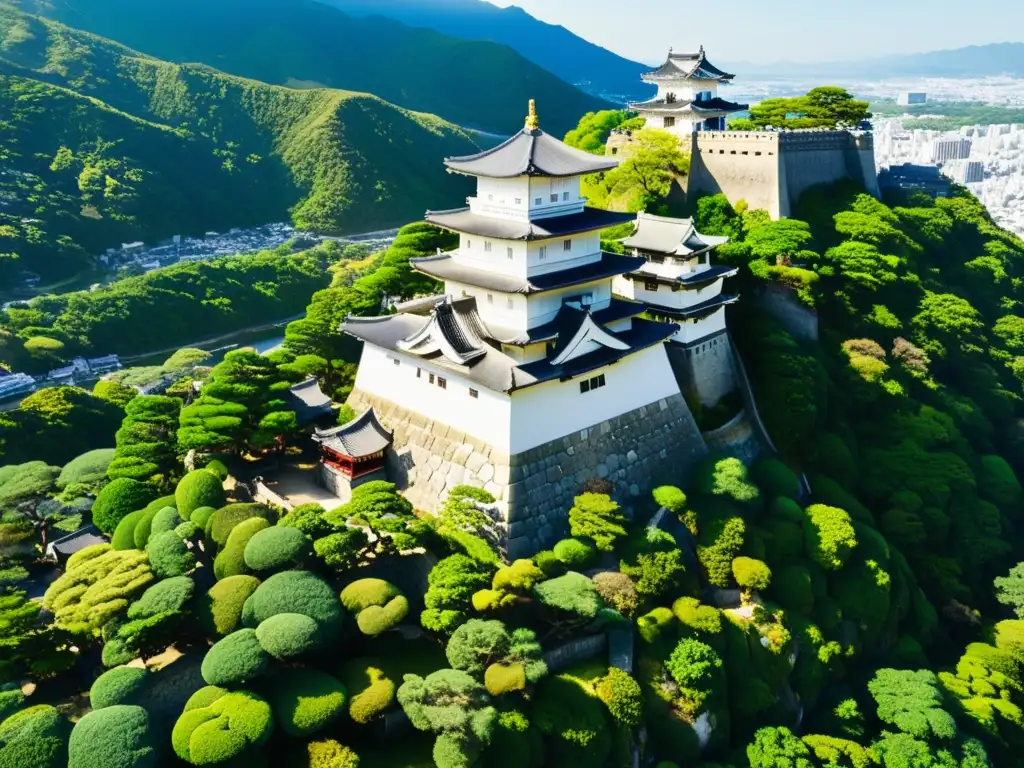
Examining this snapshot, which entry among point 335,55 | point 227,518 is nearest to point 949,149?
point 335,55

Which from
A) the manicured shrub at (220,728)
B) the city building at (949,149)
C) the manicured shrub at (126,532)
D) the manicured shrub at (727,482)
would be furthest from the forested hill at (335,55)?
the manicured shrub at (220,728)

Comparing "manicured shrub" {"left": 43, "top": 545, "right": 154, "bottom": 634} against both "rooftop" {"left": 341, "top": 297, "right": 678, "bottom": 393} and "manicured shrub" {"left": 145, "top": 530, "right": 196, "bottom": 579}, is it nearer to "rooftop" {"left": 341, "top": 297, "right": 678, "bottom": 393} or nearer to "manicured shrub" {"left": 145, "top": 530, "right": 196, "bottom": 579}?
"manicured shrub" {"left": 145, "top": 530, "right": 196, "bottom": 579}

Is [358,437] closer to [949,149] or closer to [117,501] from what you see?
[117,501]

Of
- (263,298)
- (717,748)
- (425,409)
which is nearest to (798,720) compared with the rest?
(717,748)

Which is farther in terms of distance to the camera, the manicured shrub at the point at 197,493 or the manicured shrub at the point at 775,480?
the manicured shrub at the point at 775,480

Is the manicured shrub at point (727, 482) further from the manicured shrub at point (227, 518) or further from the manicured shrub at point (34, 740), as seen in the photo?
the manicured shrub at point (34, 740)

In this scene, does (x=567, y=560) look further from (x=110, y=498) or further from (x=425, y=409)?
(x=110, y=498)
